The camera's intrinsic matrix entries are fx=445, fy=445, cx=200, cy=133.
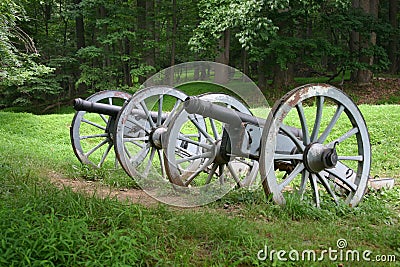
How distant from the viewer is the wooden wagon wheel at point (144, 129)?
654 cm

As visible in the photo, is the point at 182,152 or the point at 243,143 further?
the point at 182,152

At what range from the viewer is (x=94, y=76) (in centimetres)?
2138

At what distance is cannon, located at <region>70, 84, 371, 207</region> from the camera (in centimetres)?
462

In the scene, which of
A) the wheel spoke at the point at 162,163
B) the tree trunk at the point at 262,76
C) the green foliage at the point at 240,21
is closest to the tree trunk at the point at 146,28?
the green foliage at the point at 240,21

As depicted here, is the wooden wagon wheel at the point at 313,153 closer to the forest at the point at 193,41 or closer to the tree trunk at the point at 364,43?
the forest at the point at 193,41

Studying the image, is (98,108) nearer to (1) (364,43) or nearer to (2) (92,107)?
(2) (92,107)

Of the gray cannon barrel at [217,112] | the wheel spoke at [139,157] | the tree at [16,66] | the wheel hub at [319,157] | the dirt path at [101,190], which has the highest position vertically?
the tree at [16,66]

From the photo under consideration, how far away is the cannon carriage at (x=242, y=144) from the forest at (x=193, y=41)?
612cm

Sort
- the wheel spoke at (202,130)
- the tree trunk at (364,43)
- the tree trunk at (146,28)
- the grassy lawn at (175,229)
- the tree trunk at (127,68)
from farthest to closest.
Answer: the tree trunk at (127,68) → the tree trunk at (146,28) → the tree trunk at (364,43) → the wheel spoke at (202,130) → the grassy lawn at (175,229)

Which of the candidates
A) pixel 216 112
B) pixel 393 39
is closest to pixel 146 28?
pixel 393 39

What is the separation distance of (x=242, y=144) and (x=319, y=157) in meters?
0.85

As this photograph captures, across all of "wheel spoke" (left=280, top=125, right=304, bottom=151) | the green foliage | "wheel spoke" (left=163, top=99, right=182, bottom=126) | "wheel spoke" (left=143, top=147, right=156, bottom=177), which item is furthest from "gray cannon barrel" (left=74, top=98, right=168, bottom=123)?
the green foliage

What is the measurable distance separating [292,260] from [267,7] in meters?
12.7

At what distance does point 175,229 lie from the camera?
12.6ft
